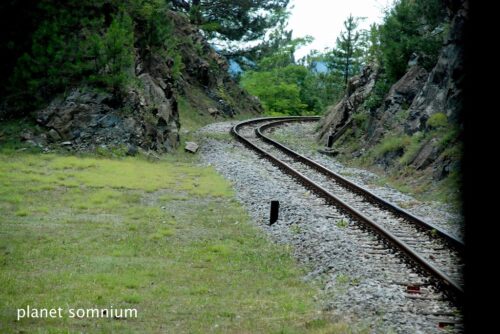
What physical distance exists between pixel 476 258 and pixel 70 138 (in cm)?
1681

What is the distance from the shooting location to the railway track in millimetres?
8211

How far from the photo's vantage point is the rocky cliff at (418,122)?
1658 centimetres

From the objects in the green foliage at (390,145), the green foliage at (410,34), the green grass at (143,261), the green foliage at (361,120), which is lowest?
the green grass at (143,261)

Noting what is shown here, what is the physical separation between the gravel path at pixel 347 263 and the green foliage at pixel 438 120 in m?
5.18

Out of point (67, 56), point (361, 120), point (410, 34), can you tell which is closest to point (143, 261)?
point (67, 56)

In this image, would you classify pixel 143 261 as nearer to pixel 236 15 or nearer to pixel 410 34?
pixel 410 34

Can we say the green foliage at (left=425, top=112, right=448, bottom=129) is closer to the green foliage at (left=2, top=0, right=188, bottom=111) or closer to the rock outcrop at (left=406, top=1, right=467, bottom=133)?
the rock outcrop at (left=406, top=1, right=467, bottom=133)

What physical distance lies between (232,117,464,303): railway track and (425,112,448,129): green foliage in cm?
377

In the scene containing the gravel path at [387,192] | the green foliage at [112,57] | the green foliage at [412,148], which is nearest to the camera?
the gravel path at [387,192]

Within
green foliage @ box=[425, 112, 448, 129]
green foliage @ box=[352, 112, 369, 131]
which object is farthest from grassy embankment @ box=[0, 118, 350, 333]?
green foliage @ box=[352, 112, 369, 131]

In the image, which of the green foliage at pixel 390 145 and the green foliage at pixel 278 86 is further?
the green foliage at pixel 278 86

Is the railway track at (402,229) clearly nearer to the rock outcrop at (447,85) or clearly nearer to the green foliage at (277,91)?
the rock outcrop at (447,85)

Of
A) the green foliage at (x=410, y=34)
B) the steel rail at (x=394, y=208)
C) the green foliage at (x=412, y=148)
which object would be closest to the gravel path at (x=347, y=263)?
the steel rail at (x=394, y=208)

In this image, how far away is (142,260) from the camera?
9.37 metres
